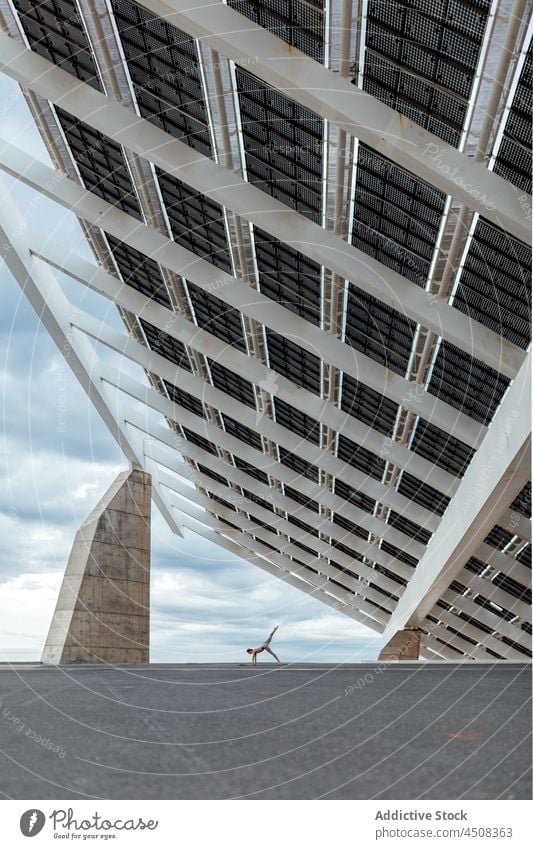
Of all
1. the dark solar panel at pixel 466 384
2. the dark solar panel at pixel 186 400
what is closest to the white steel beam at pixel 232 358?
the dark solar panel at pixel 466 384

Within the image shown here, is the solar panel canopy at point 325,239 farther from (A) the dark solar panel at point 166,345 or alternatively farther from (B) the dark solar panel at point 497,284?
(A) the dark solar panel at point 166,345

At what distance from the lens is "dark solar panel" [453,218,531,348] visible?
49.6 feet

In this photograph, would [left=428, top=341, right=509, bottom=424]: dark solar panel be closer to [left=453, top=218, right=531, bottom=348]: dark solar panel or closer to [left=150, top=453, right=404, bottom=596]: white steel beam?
[left=453, top=218, right=531, bottom=348]: dark solar panel

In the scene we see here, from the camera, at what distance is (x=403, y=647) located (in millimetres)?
35781

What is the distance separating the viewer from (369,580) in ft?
149

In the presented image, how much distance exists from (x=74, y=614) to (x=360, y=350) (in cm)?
1256

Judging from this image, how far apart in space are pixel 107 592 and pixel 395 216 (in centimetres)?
1616

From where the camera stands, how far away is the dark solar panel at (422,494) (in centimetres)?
2883

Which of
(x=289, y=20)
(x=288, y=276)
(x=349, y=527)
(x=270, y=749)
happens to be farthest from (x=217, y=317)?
(x=270, y=749)

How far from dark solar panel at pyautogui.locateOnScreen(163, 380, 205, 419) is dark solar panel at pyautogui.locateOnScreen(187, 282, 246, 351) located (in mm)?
7944

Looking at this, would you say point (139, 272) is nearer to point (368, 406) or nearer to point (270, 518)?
point (368, 406)

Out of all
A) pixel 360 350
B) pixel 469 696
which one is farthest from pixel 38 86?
pixel 469 696

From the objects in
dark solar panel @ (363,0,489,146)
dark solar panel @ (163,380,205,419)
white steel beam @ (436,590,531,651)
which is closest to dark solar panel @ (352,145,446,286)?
dark solar panel @ (363,0,489,146)
